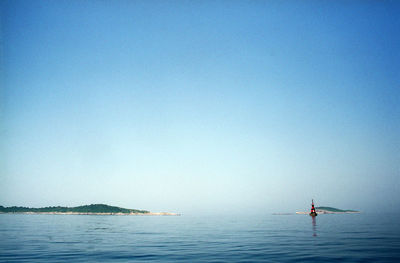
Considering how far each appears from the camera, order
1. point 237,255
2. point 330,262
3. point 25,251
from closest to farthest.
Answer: point 330,262
point 237,255
point 25,251

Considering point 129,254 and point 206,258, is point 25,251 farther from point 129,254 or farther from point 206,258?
point 206,258

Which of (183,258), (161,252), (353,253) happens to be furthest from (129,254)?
(353,253)

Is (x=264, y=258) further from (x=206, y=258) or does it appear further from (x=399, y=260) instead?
→ (x=399, y=260)

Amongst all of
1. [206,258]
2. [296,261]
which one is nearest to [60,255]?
[206,258]

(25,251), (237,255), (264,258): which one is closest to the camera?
(264,258)

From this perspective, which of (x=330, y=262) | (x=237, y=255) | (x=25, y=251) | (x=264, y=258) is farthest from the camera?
(x=25, y=251)

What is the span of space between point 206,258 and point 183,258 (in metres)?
2.07

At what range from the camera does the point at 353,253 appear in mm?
25125

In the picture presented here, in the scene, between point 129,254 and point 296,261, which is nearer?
point 296,261

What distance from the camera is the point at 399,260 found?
839 inches

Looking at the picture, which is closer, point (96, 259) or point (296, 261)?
point (296, 261)

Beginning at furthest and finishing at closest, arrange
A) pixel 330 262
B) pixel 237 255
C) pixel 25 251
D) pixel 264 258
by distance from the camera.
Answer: pixel 25 251 → pixel 237 255 → pixel 264 258 → pixel 330 262

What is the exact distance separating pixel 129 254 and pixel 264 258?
12.9 meters

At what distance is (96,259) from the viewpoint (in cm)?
2308
